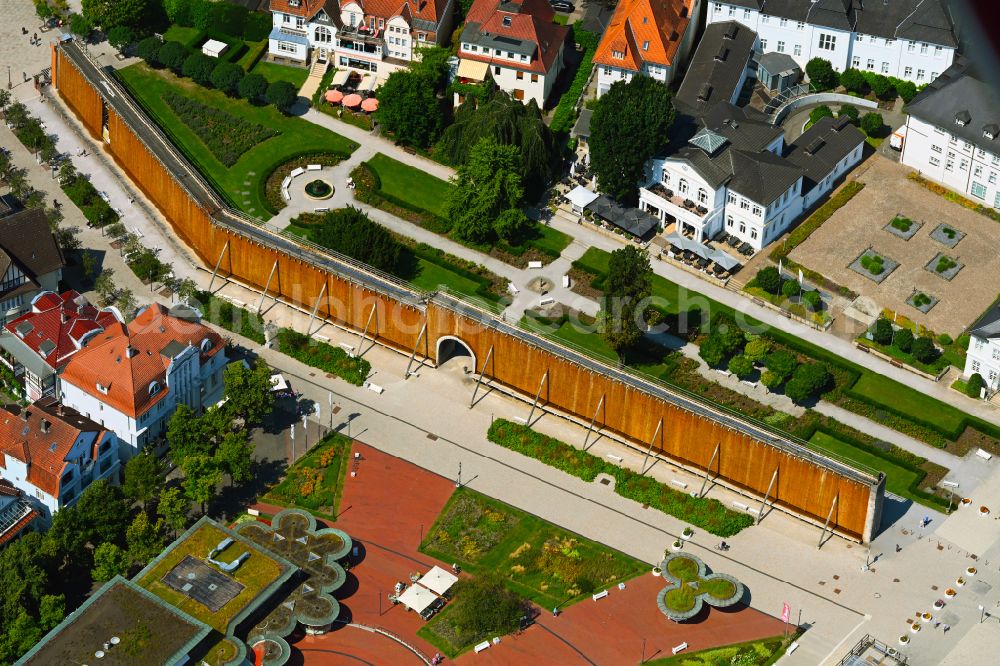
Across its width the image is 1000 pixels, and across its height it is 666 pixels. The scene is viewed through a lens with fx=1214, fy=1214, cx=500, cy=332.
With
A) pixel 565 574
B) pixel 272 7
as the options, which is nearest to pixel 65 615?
pixel 565 574

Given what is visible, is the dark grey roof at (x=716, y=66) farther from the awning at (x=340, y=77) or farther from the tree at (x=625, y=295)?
the awning at (x=340, y=77)

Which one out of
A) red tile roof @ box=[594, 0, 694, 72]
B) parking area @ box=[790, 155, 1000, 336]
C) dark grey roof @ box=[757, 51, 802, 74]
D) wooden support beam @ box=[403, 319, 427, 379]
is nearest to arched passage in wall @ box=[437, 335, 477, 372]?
wooden support beam @ box=[403, 319, 427, 379]

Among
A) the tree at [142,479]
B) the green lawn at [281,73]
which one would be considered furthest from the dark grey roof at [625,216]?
the tree at [142,479]

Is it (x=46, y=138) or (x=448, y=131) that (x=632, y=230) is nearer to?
(x=448, y=131)

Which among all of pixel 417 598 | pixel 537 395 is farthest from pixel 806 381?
pixel 417 598

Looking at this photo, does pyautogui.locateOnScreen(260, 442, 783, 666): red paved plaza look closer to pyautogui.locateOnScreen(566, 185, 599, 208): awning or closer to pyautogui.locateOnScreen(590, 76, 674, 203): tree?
pyautogui.locateOnScreen(566, 185, 599, 208): awning

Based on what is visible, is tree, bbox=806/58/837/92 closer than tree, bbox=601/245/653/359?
No
